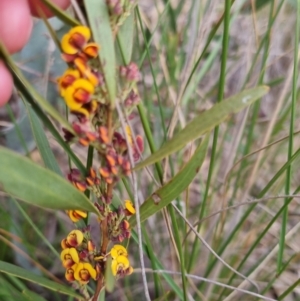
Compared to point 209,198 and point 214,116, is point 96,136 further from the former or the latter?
point 209,198

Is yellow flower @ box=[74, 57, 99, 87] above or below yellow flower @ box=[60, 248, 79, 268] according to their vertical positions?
above

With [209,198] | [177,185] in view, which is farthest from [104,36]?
[209,198]

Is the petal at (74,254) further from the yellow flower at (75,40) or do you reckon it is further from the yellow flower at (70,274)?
the yellow flower at (75,40)

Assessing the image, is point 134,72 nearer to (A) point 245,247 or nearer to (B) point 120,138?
(B) point 120,138

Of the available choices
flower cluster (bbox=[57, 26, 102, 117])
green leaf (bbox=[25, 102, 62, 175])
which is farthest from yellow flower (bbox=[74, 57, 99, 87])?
green leaf (bbox=[25, 102, 62, 175])

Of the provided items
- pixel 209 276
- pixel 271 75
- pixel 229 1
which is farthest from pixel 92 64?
pixel 271 75

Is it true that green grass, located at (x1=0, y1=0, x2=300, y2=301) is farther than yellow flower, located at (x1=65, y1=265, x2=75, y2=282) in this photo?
Yes

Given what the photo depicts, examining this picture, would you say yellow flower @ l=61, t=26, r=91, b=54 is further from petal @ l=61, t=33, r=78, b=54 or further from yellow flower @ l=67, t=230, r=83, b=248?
yellow flower @ l=67, t=230, r=83, b=248
